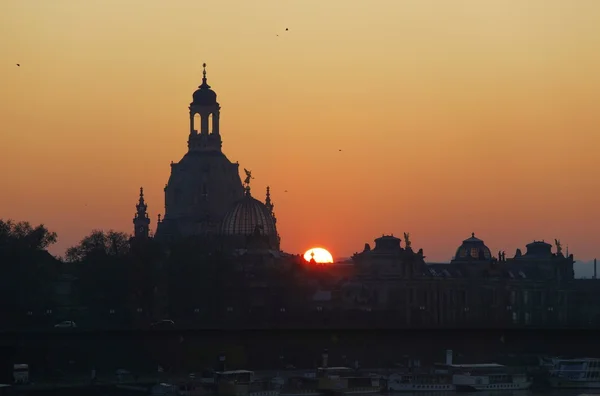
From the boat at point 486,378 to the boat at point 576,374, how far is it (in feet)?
6.73

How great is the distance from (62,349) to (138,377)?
5.43 m

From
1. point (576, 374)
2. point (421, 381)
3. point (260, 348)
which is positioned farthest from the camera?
point (260, 348)

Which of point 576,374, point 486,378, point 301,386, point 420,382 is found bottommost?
point 301,386

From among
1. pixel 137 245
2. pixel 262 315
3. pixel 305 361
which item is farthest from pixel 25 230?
pixel 305 361

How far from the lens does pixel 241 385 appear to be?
136 m

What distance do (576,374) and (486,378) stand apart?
754 cm

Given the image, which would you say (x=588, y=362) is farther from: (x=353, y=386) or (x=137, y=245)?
(x=137, y=245)

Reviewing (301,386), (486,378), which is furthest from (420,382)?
(301,386)

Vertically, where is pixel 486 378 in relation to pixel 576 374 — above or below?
below

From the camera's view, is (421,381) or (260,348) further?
(260,348)

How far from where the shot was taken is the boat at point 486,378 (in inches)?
5886

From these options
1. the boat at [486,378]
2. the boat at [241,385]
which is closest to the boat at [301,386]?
the boat at [241,385]

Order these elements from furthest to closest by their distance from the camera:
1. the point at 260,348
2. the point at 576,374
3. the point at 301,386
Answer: the point at 260,348 < the point at 576,374 < the point at 301,386

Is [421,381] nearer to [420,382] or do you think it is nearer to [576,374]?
[420,382]
